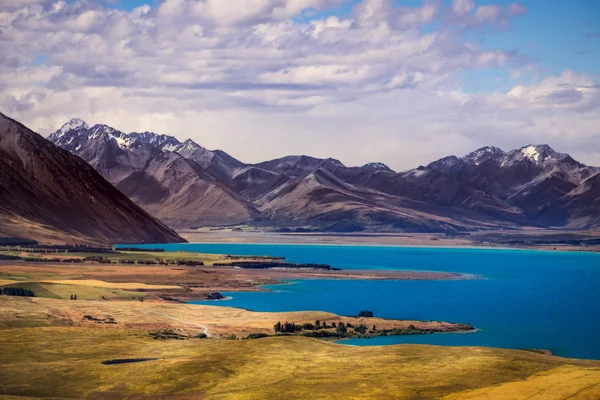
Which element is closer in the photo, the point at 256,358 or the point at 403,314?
the point at 256,358

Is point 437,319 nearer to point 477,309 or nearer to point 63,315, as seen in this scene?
point 477,309

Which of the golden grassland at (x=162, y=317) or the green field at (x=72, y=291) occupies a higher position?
the green field at (x=72, y=291)

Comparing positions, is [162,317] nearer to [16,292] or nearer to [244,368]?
[16,292]

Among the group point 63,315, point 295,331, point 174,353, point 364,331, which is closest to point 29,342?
point 174,353

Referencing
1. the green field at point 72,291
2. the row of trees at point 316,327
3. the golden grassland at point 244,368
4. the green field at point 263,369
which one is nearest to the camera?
the golden grassland at point 244,368

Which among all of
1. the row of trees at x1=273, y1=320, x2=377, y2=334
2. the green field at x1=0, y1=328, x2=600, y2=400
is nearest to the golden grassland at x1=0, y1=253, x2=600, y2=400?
the green field at x1=0, y1=328, x2=600, y2=400

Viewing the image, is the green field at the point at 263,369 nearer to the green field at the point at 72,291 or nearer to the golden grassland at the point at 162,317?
the golden grassland at the point at 162,317

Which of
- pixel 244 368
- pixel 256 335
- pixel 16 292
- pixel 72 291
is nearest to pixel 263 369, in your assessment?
pixel 244 368

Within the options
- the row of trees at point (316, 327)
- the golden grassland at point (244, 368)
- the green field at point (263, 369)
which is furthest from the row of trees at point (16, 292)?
the row of trees at point (316, 327)

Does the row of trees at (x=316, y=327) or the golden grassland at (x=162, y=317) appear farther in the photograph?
the row of trees at (x=316, y=327)
